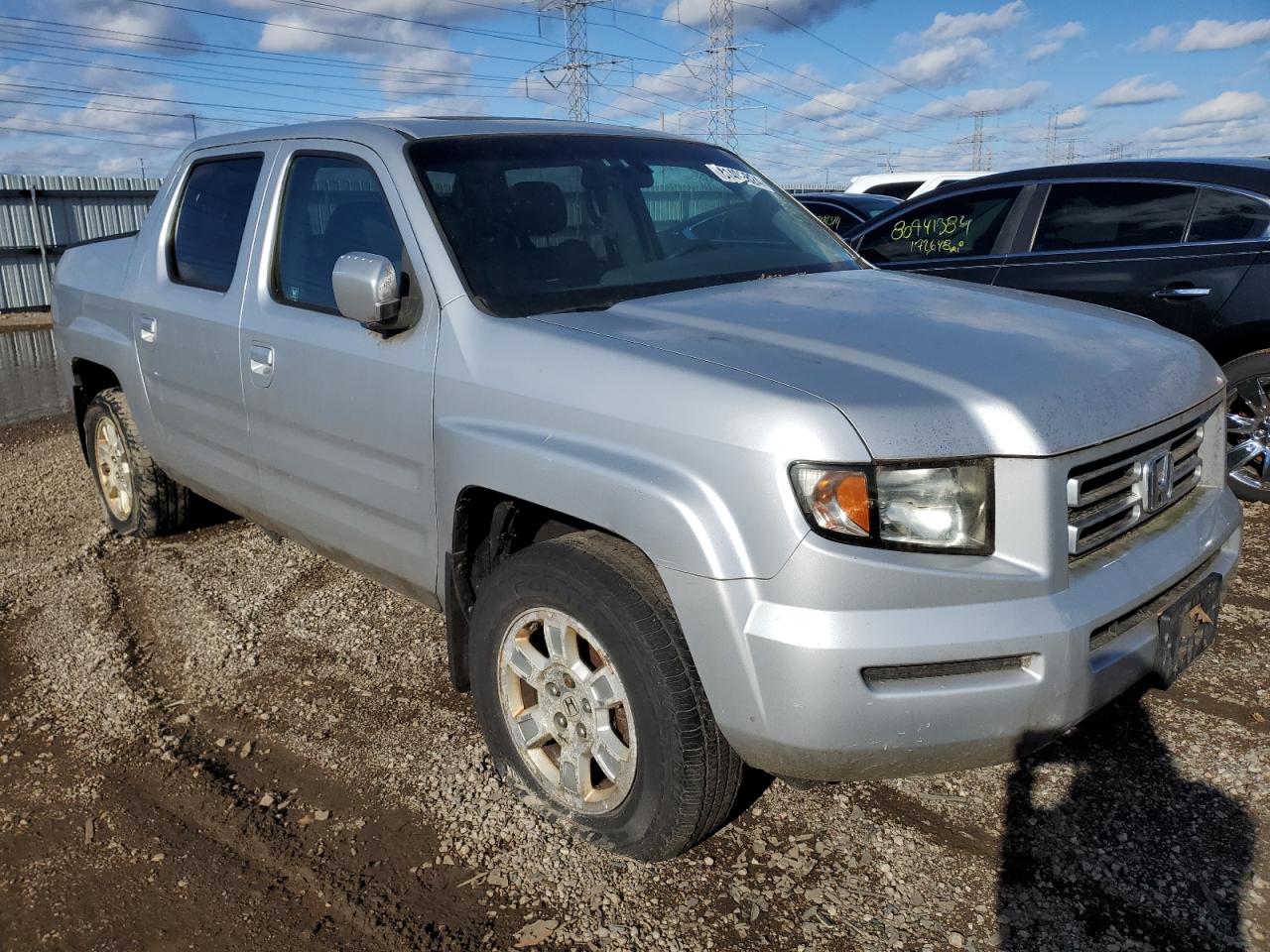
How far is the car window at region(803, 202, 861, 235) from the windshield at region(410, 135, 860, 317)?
268 inches

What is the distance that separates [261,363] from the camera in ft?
11.9

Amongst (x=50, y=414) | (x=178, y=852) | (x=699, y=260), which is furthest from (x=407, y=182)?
(x=50, y=414)

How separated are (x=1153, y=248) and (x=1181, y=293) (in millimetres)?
310

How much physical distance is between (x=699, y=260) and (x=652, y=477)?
132 centimetres

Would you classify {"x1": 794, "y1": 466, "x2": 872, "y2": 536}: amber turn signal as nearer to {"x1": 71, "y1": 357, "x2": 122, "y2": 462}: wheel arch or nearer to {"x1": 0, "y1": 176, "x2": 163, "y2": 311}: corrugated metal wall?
{"x1": 71, "y1": 357, "x2": 122, "y2": 462}: wheel arch

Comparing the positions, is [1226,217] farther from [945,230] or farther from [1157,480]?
[1157,480]

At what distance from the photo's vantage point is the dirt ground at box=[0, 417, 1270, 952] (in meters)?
2.51

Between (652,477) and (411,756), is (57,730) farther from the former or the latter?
(652,477)

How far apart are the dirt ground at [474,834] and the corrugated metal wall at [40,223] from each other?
15.8 meters

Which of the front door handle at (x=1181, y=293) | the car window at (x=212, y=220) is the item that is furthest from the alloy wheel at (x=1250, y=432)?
the car window at (x=212, y=220)

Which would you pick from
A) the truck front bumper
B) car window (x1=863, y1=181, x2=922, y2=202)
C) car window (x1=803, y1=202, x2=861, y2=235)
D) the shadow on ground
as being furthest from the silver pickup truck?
car window (x1=863, y1=181, x2=922, y2=202)

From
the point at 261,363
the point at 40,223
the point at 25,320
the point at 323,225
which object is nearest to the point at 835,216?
the point at 323,225

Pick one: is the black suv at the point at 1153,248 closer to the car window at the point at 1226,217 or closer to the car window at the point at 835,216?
the car window at the point at 1226,217

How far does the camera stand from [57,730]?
3.52 meters
